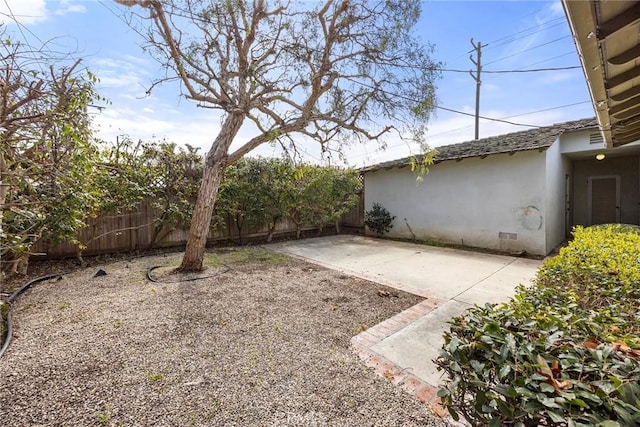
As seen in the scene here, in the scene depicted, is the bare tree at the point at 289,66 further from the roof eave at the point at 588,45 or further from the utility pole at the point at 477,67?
the utility pole at the point at 477,67

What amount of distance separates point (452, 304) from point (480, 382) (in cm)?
296

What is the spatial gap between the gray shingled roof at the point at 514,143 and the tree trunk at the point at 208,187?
20.9ft

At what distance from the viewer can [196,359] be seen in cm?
253

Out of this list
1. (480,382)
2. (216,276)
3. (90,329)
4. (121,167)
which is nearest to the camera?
(480,382)

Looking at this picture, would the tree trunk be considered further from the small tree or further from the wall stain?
the wall stain

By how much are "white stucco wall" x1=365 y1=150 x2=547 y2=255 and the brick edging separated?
5.13 metres

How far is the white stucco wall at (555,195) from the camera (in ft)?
22.9

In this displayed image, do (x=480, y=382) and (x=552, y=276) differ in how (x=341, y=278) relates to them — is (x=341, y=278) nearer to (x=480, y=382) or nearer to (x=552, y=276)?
(x=552, y=276)

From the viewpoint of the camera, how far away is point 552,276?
238cm

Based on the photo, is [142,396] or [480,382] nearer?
[480,382]

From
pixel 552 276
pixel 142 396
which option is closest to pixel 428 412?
pixel 552 276

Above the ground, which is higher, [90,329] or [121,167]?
[121,167]

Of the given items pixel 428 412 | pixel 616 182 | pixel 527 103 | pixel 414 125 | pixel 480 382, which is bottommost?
pixel 428 412

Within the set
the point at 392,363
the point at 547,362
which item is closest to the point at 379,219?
the point at 392,363
